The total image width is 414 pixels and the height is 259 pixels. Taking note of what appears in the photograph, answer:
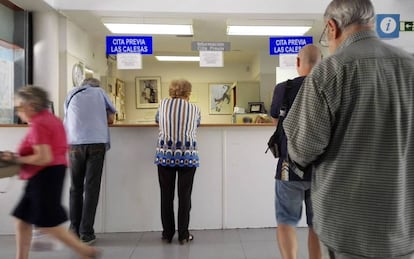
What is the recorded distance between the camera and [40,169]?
7.58ft

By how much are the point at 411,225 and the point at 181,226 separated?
2402 millimetres

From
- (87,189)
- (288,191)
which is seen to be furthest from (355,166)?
(87,189)

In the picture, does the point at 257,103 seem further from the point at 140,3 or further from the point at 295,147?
the point at 295,147

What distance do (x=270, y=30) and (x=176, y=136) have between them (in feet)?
7.63

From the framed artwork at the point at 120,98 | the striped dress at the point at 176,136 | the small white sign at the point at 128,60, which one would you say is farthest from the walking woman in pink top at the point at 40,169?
the framed artwork at the point at 120,98

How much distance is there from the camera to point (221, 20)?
4.59 m

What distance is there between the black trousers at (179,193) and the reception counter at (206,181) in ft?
1.40

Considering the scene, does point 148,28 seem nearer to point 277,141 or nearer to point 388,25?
point 388,25

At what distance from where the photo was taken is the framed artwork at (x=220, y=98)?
879 cm

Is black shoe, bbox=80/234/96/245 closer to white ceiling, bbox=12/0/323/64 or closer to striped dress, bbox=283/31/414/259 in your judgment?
white ceiling, bbox=12/0/323/64

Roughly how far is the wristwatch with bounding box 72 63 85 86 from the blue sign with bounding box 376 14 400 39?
11.3 feet

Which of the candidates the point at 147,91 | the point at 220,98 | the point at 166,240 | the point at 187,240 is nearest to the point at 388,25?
the point at 187,240

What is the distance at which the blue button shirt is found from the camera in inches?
125

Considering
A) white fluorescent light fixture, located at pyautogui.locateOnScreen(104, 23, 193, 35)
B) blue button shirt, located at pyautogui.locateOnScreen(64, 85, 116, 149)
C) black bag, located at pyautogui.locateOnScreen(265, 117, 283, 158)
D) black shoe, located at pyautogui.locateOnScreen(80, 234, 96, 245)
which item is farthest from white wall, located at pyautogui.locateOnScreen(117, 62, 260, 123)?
black bag, located at pyautogui.locateOnScreen(265, 117, 283, 158)
